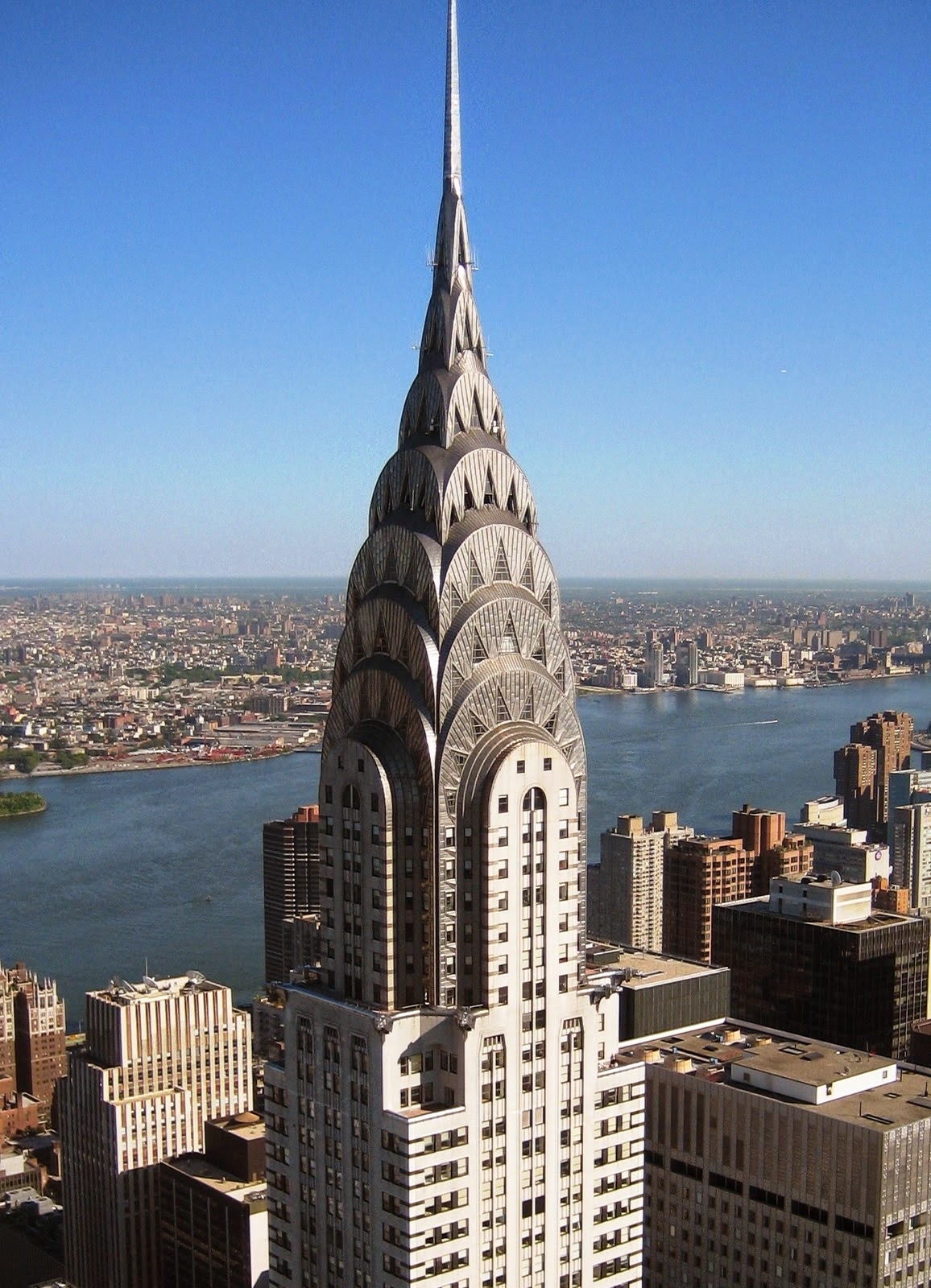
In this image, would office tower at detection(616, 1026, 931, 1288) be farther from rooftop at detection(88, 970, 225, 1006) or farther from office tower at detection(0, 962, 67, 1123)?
office tower at detection(0, 962, 67, 1123)

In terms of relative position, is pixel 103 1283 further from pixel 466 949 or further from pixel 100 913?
pixel 100 913

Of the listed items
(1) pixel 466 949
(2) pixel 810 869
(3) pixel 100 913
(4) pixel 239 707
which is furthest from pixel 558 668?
(4) pixel 239 707

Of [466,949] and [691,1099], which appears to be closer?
[466,949]

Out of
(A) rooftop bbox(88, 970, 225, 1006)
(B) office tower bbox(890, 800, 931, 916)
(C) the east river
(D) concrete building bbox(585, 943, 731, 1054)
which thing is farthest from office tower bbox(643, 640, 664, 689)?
(D) concrete building bbox(585, 943, 731, 1054)

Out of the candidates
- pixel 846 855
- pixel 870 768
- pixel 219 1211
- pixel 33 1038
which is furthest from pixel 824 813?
pixel 219 1211

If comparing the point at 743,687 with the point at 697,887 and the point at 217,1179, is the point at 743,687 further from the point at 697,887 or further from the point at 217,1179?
the point at 217,1179

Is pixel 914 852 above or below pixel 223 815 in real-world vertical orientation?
above

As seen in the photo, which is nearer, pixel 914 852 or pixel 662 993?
pixel 662 993
